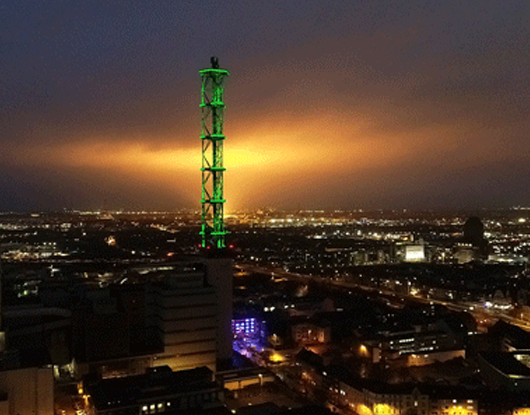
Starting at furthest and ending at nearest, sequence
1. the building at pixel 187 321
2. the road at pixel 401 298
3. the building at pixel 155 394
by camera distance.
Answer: the road at pixel 401 298 < the building at pixel 187 321 < the building at pixel 155 394

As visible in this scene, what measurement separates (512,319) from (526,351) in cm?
702

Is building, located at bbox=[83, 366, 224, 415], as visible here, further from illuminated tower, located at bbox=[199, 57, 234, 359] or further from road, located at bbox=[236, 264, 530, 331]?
road, located at bbox=[236, 264, 530, 331]

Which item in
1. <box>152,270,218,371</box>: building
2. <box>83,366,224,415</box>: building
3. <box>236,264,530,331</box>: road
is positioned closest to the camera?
<box>83,366,224,415</box>: building

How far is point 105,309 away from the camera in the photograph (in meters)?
15.3

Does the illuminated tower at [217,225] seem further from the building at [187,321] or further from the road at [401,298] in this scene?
the road at [401,298]

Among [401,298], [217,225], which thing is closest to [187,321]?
[217,225]

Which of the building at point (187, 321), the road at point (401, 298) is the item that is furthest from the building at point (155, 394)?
the road at point (401, 298)

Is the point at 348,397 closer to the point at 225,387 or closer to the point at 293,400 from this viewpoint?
the point at 293,400

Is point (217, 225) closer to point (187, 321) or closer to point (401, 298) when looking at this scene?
point (187, 321)

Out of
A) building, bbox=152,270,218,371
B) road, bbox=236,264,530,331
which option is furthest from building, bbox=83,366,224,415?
road, bbox=236,264,530,331

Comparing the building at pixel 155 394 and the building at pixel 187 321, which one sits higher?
the building at pixel 187 321

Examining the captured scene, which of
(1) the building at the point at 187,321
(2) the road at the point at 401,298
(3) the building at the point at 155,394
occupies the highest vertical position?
(1) the building at the point at 187,321

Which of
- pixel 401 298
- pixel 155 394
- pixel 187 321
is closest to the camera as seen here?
pixel 155 394

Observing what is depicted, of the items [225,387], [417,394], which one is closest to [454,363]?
[417,394]
